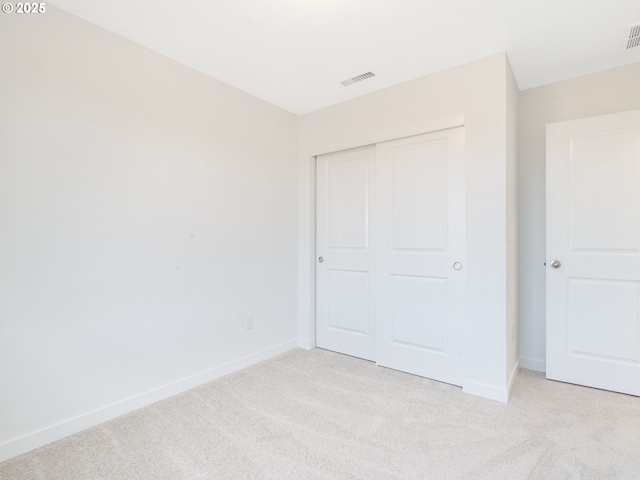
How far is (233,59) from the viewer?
7.87 ft

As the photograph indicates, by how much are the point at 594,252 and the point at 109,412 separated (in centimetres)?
355

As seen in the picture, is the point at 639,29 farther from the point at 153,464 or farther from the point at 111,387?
the point at 111,387

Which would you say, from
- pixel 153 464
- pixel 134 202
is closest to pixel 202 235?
pixel 134 202

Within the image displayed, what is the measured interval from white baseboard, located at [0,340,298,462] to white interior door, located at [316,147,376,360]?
861 mm

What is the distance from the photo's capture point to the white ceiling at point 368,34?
1.86 m

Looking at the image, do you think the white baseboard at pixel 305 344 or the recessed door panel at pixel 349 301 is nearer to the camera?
the recessed door panel at pixel 349 301

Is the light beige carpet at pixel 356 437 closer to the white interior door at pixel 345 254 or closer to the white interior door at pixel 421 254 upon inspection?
the white interior door at pixel 421 254

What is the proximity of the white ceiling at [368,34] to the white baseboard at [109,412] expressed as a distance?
2367 millimetres

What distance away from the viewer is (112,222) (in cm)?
207

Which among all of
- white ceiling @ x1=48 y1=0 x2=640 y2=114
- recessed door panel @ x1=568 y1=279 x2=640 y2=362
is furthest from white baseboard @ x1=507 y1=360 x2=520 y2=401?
white ceiling @ x1=48 y1=0 x2=640 y2=114

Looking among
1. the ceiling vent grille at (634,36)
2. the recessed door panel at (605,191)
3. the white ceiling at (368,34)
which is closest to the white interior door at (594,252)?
the recessed door panel at (605,191)

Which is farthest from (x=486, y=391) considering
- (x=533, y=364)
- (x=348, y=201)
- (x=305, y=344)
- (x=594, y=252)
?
(x=348, y=201)

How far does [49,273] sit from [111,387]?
801 millimetres

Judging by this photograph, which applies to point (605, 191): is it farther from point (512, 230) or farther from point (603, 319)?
point (603, 319)
